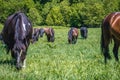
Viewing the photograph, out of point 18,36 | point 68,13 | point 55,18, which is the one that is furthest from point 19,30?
point 68,13

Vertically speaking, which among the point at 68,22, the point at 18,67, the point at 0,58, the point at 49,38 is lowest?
the point at 68,22

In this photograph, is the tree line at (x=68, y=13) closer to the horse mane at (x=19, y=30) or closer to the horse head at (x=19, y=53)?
the horse mane at (x=19, y=30)

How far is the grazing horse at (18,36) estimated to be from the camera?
358 inches

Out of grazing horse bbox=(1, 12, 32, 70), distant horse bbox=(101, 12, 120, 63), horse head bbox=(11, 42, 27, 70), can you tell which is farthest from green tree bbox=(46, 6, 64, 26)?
horse head bbox=(11, 42, 27, 70)

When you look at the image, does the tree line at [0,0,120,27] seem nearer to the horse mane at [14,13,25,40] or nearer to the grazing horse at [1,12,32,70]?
the grazing horse at [1,12,32,70]

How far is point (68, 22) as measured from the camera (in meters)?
93.5

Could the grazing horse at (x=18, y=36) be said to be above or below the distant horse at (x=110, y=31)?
above

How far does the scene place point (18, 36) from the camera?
949 cm

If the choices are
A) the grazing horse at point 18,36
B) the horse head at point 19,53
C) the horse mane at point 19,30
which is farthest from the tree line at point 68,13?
the horse head at point 19,53

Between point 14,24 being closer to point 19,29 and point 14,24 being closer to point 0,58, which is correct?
point 19,29

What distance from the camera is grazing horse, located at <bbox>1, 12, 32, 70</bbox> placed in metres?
9.09

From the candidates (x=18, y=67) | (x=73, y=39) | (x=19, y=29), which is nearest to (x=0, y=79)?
(x=18, y=67)

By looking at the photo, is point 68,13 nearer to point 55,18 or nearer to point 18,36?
point 55,18

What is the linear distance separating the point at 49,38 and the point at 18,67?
Answer: 2078cm
